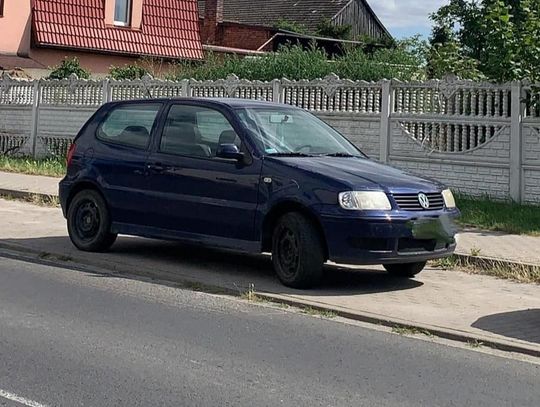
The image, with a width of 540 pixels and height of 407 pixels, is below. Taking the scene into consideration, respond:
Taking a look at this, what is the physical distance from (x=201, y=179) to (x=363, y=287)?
1962 millimetres

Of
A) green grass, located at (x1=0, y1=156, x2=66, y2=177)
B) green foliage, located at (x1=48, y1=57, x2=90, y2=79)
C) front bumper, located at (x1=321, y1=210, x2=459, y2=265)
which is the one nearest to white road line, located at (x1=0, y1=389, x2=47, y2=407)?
front bumper, located at (x1=321, y1=210, x2=459, y2=265)

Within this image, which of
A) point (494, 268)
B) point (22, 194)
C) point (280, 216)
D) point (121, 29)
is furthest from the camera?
point (121, 29)

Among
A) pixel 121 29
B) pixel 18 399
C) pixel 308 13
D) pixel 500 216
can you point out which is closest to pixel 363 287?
pixel 500 216

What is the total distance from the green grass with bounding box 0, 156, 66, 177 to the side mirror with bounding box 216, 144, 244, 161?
10.2 m

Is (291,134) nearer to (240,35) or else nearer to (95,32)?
(95,32)

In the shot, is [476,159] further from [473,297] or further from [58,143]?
[58,143]

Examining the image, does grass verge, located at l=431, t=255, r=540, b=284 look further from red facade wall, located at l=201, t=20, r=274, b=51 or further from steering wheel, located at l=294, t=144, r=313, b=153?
red facade wall, located at l=201, t=20, r=274, b=51

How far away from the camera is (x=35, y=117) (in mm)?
21312

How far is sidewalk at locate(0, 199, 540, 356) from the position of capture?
772 cm

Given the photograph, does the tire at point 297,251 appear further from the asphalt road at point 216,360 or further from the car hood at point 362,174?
the asphalt road at point 216,360

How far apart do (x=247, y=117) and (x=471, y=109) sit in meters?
5.71

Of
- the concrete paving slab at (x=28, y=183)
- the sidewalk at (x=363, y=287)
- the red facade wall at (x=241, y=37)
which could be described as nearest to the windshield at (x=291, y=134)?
the sidewalk at (x=363, y=287)

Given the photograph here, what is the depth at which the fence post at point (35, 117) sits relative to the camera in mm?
21297

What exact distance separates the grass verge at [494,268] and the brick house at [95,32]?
789 inches
